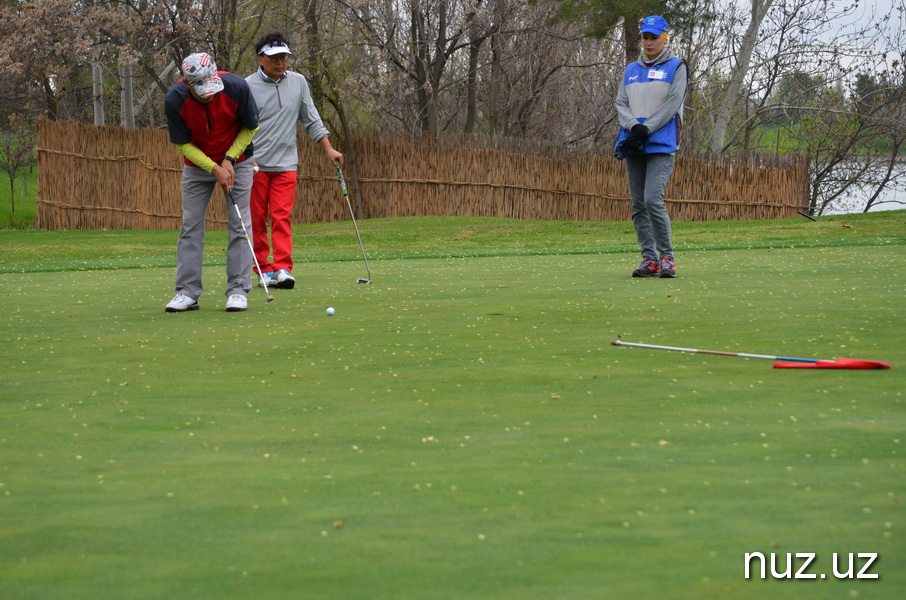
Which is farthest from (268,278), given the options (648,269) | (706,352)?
(706,352)

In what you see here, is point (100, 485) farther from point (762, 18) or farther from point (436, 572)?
point (762, 18)

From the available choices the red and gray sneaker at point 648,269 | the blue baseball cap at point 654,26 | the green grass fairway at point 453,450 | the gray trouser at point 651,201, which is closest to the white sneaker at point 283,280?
the green grass fairway at point 453,450

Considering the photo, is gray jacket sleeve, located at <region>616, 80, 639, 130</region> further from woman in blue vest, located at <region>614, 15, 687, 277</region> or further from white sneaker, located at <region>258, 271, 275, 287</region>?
white sneaker, located at <region>258, 271, 275, 287</region>

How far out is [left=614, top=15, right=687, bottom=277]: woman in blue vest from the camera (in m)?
9.78

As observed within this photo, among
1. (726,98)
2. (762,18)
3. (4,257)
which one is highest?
(762,18)

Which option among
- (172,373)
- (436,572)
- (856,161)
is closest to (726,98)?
(856,161)

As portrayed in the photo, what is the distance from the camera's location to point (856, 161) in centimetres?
3362

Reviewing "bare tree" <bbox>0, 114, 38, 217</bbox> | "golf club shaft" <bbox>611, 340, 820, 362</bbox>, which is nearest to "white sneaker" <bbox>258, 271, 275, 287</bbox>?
"golf club shaft" <bbox>611, 340, 820, 362</bbox>

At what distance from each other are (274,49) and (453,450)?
7.07 metres

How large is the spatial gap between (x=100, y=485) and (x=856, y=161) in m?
32.9

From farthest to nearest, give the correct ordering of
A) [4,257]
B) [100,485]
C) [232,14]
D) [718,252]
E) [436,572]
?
[232,14] → [4,257] → [718,252] → [100,485] → [436,572]

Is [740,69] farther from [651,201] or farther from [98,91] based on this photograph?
[651,201]

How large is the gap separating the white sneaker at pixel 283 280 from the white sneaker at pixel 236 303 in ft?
4.84

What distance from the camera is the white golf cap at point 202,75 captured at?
26.1ft
